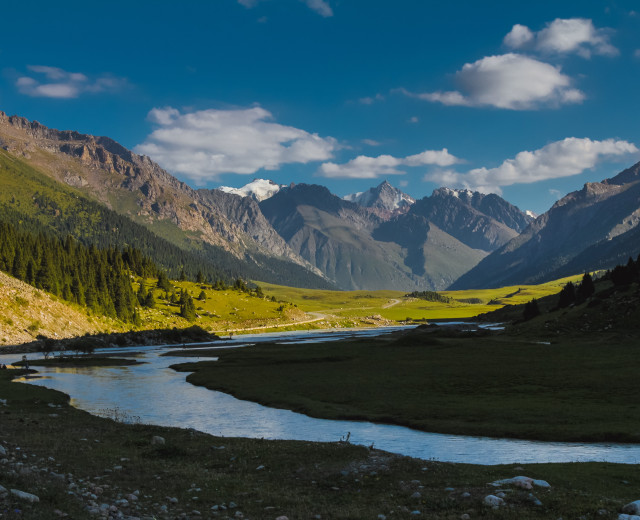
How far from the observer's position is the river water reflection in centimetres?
3078

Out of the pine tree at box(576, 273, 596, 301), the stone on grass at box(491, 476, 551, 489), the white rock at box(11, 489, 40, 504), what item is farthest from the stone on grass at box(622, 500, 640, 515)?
the pine tree at box(576, 273, 596, 301)

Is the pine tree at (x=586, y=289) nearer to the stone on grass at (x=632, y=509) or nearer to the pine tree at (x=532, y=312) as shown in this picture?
the pine tree at (x=532, y=312)

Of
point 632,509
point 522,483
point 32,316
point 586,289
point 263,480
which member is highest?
point 32,316

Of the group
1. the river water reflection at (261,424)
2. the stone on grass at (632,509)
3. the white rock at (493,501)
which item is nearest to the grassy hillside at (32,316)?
the river water reflection at (261,424)

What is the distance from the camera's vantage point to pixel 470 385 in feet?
182

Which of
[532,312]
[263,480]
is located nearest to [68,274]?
[532,312]

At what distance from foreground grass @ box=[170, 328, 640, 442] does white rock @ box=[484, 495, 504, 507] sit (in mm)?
19369

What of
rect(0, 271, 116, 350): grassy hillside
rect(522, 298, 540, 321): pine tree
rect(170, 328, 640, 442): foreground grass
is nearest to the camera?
rect(170, 328, 640, 442): foreground grass

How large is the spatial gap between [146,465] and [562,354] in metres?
65.7

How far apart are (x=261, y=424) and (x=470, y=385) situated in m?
25.2

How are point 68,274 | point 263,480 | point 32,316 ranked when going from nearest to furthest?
point 263,480 < point 32,316 < point 68,274

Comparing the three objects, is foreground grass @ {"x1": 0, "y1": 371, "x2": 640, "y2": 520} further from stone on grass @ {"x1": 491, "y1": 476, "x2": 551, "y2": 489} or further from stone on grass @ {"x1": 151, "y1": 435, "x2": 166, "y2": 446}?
stone on grass @ {"x1": 491, "y1": 476, "x2": 551, "y2": 489}

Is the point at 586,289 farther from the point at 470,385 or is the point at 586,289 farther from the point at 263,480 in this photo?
the point at 263,480

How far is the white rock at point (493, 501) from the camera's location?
17.5m
